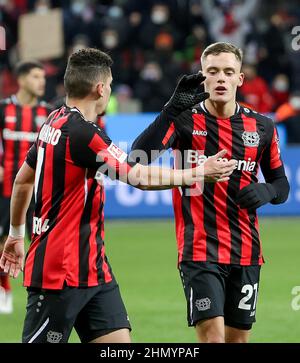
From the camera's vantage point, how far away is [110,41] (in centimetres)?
1942

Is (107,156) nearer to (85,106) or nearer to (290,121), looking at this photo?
(85,106)

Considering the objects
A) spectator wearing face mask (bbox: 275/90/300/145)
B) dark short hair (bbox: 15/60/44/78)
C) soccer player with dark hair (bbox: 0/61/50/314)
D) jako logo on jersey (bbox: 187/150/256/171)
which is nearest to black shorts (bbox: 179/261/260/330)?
jako logo on jersey (bbox: 187/150/256/171)

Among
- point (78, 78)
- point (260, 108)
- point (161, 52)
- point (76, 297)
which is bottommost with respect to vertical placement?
point (76, 297)

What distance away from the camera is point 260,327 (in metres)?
8.72

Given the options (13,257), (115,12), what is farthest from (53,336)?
(115,12)

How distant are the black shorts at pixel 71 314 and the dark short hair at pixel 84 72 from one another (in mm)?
1068

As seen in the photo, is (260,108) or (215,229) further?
(260,108)

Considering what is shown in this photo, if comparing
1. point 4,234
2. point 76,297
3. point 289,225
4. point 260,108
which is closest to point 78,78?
point 76,297

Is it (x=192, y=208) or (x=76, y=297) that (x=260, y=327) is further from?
(x=76, y=297)

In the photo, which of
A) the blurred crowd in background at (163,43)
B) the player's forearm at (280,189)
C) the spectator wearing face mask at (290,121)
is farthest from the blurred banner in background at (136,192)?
the player's forearm at (280,189)

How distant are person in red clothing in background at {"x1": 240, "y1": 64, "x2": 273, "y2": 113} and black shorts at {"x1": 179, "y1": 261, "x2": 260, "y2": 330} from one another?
12299 mm

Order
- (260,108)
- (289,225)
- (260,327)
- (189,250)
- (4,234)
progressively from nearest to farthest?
(189,250) → (260,327) → (4,234) → (289,225) → (260,108)

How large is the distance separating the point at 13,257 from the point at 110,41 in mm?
13759
